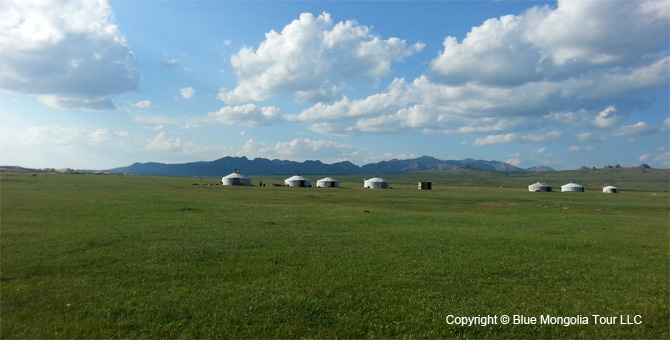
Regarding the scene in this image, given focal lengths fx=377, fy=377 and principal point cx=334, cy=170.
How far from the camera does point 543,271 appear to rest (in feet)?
42.5

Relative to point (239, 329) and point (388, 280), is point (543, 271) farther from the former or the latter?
point (239, 329)

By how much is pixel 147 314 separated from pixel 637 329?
11129 millimetres

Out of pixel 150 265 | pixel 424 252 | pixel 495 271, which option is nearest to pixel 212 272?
pixel 150 265

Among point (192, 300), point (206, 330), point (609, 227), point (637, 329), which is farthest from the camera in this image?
point (609, 227)

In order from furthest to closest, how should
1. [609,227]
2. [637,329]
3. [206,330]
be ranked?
1. [609,227]
2. [637,329]
3. [206,330]
